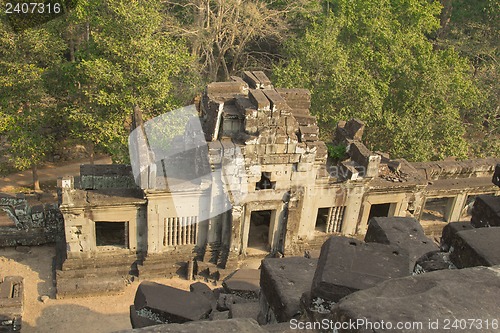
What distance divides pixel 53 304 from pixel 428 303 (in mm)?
15206

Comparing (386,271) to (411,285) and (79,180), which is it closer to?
(411,285)

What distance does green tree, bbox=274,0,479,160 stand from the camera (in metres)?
21.9

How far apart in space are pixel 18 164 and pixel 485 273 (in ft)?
70.7

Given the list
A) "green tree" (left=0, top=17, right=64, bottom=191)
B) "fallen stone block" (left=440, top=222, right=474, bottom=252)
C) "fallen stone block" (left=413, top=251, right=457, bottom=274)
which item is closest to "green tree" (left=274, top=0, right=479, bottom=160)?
"green tree" (left=0, top=17, right=64, bottom=191)

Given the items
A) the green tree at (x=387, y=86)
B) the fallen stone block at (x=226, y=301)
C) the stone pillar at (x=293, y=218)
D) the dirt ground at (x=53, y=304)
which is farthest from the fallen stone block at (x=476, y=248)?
the green tree at (x=387, y=86)

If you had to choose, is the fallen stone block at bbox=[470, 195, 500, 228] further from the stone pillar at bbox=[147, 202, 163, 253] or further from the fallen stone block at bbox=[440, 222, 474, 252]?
the stone pillar at bbox=[147, 202, 163, 253]

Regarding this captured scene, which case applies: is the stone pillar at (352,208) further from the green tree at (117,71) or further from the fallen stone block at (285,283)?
the fallen stone block at (285,283)

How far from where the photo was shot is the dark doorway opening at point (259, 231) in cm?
1863

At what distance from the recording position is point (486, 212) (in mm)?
7336

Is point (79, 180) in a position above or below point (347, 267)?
below

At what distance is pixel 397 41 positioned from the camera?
1062 inches

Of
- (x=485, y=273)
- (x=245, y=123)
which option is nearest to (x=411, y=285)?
(x=485, y=273)

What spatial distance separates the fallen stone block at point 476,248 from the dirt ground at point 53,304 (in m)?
11.9

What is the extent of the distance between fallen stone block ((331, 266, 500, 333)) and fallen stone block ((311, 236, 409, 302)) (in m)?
0.98
